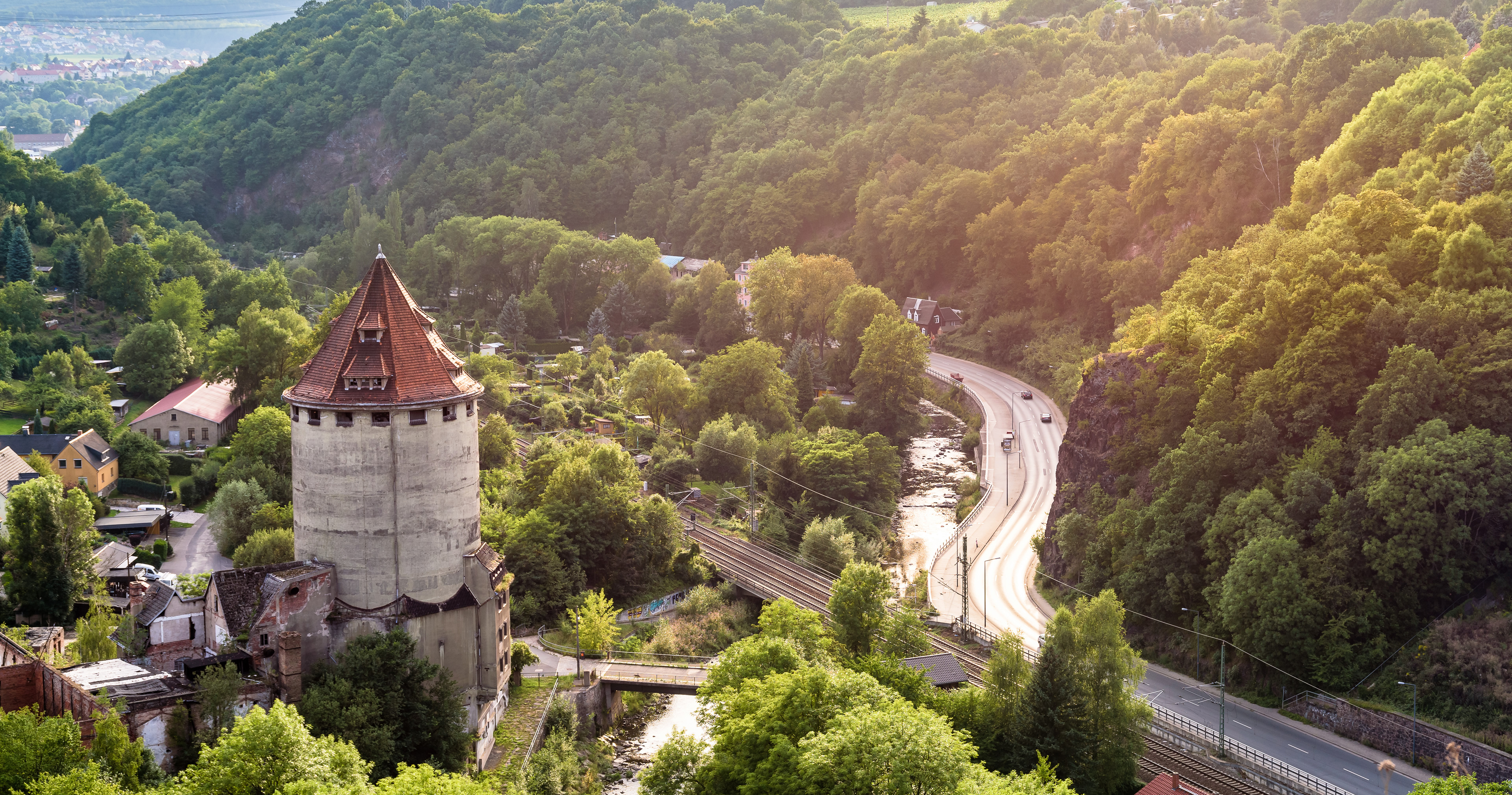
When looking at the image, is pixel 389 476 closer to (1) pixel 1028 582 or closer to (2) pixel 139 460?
(2) pixel 139 460

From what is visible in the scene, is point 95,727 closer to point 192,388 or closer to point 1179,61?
point 192,388

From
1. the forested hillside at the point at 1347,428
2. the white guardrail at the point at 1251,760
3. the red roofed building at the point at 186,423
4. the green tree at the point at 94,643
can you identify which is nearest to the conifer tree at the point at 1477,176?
the forested hillside at the point at 1347,428

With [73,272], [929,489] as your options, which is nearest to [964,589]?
[929,489]

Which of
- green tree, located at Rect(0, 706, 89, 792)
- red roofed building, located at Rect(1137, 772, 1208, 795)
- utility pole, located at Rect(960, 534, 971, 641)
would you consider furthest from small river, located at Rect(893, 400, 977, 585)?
green tree, located at Rect(0, 706, 89, 792)

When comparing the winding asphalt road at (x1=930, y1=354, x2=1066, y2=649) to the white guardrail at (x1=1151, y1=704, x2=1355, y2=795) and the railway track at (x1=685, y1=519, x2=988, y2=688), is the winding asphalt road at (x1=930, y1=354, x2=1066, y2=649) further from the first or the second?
the white guardrail at (x1=1151, y1=704, x2=1355, y2=795)

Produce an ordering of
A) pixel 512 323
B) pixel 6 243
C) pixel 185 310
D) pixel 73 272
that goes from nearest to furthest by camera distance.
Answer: pixel 185 310 < pixel 6 243 < pixel 73 272 < pixel 512 323

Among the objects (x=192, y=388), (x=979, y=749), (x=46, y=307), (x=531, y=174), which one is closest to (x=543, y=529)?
(x=979, y=749)
